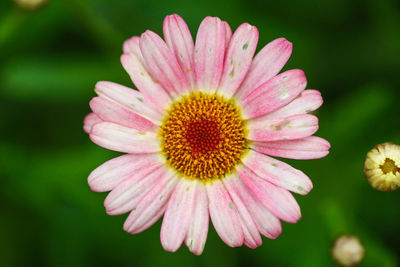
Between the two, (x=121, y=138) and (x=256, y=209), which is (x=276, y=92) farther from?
(x=121, y=138)

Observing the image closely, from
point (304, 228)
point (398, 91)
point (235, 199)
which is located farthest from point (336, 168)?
point (235, 199)

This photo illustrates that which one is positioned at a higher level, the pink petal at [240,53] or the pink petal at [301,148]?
the pink petal at [240,53]

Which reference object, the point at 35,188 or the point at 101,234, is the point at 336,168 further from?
the point at 35,188

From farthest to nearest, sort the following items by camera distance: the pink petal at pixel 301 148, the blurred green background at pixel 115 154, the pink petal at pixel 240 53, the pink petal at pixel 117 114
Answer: the blurred green background at pixel 115 154 → the pink petal at pixel 117 114 → the pink petal at pixel 240 53 → the pink petal at pixel 301 148

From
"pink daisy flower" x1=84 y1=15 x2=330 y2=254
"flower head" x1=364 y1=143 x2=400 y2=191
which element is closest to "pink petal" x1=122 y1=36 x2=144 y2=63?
"pink daisy flower" x1=84 y1=15 x2=330 y2=254

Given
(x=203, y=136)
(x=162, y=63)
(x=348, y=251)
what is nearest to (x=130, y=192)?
(x=203, y=136)

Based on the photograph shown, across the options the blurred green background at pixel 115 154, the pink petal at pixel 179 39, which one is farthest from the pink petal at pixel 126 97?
the blurred green background at pixel 115 154

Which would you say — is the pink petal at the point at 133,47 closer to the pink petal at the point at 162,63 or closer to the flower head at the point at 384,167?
the pink petal at the point at 162,63
